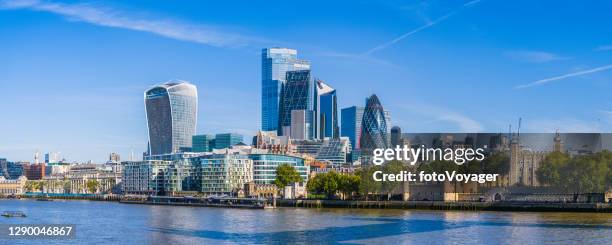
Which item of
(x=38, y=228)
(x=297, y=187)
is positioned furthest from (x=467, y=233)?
(x=297, y=187)

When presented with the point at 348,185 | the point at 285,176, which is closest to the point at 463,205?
the point at 348,185

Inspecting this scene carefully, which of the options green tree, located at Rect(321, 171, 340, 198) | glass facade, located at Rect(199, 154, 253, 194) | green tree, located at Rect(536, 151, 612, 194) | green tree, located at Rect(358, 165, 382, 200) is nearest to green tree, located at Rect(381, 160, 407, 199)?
green tree, located at Rect(358, 165, 382, 200)

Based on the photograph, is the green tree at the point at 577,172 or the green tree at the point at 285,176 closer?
the green tree at the point at 577,172

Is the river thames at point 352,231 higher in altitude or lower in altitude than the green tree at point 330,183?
lower

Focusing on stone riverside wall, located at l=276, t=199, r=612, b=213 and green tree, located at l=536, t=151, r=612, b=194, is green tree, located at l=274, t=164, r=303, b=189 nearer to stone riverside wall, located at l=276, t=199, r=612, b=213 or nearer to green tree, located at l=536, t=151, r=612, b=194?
stone riverside wall, located at l=276, t=199, r=612, b=213

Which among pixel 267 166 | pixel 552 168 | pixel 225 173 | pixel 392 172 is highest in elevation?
pixel 552 168

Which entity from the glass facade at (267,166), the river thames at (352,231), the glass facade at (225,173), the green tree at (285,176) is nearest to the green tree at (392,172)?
the river thames at (352,231)

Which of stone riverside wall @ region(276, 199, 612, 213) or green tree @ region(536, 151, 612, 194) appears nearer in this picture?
stone riverside wall @ region(276, 199, 612, 213)

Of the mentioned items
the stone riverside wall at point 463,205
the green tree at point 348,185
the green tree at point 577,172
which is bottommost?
the stone riverside wall at point 463,205

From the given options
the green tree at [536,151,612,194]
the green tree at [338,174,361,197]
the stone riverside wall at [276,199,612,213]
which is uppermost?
the green tree at [536,151,612,194]

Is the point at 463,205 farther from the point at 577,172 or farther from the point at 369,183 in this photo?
the point at 369,183

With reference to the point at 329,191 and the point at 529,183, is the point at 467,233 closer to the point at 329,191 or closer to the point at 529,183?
the point at 529,183

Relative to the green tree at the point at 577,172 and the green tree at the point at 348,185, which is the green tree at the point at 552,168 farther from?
the green tree at the point at 348,185

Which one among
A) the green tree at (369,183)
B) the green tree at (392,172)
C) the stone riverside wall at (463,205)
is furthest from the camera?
the green tree at (369,183)
